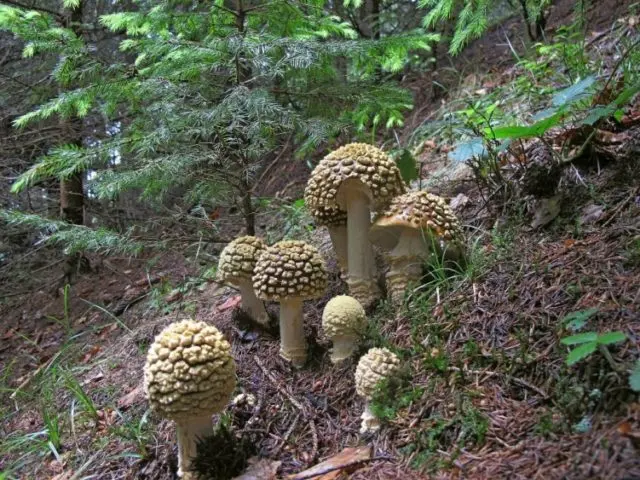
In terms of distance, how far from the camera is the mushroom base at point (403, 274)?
10.5 feet

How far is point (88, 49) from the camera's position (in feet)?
12.1

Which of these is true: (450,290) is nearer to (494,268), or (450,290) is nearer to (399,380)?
(494,268)

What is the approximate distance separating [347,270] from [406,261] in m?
0.59

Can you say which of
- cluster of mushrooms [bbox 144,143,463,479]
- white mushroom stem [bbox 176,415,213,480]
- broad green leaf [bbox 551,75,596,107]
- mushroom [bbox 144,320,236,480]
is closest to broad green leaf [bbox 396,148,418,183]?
cluster of mushrooms [bbox 144,143,463,479]

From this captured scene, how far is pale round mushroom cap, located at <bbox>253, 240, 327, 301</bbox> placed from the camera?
10.1 ft

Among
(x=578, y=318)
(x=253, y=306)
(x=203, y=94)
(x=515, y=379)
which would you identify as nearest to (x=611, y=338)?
(x=578, y=318)

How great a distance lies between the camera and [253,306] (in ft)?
11.9

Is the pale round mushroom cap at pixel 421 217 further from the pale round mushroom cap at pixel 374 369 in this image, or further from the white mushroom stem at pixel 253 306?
the white mushroom stem at pixel 253 306

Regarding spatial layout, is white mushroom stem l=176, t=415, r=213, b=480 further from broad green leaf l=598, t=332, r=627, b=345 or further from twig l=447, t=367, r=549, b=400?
broad green leaf l=598, t=332, r=627, b=345

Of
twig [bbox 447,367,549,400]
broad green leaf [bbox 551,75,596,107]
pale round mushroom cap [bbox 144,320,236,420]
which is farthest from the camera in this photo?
broad green leaf [bbox 551,75,596,107]

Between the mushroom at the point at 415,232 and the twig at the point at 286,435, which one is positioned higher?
the mushroom at the point at 415,232

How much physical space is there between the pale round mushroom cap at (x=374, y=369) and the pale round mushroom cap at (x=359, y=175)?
1.03 m

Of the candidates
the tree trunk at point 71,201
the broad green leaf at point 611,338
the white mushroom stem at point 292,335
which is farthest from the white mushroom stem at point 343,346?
the tree trunk at point 71,201

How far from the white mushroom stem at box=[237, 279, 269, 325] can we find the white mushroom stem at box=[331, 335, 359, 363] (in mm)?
727
